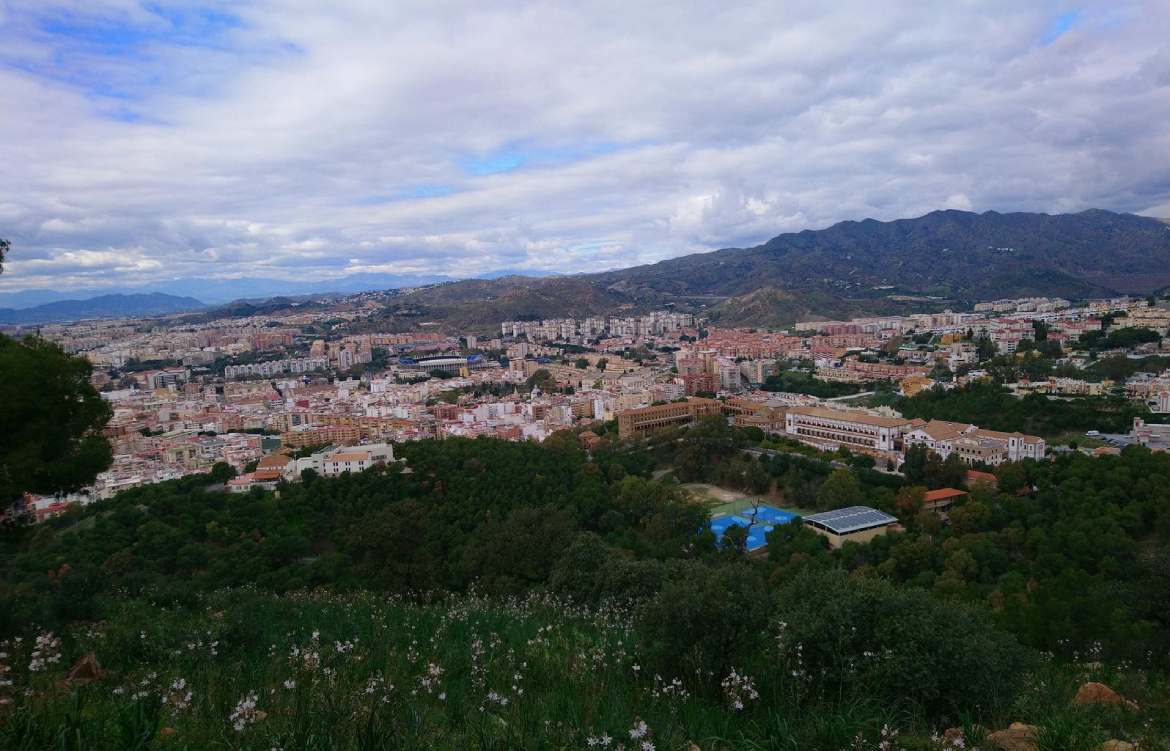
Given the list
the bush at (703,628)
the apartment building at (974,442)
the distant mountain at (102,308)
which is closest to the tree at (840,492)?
the apartment building at (974,442)

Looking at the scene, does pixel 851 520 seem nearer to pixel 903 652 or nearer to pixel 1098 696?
pixel 1098 696

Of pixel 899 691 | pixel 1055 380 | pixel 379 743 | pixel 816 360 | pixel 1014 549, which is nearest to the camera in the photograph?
pixel 379 743

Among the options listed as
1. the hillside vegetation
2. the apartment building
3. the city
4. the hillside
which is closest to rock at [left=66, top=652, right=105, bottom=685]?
the hillside vegetation

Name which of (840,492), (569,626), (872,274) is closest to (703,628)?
(569,626)

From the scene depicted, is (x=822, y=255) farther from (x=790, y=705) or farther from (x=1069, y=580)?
(x=790, y=705)

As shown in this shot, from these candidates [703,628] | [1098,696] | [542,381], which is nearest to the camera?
[1098,696]

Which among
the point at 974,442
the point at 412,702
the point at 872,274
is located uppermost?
the point at 872,274

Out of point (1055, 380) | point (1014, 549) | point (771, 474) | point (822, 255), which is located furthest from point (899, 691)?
point (822, 255)
